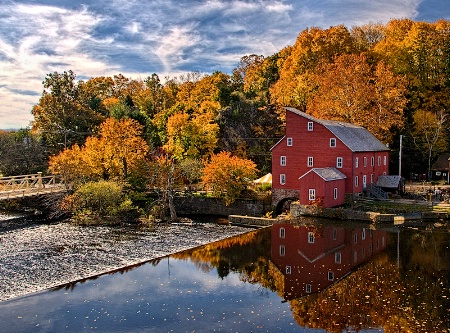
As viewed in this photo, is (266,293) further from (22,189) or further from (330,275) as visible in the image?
(22,189)

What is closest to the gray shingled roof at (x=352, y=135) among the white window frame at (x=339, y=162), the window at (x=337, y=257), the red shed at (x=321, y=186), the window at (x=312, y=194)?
the white window frame at (x=339, y=162)

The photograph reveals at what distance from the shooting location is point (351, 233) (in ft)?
97.0

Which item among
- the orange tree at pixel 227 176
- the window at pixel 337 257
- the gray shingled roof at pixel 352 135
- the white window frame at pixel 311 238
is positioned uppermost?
the gray shingled roof at pixel 352 135

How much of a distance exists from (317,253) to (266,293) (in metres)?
6.72

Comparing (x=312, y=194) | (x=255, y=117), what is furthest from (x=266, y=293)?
(x=255, y=117)

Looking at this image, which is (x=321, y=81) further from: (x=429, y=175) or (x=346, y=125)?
(x=429, y=175)

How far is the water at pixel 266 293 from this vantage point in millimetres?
16172

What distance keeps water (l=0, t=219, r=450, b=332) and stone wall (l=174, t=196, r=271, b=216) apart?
467 inches

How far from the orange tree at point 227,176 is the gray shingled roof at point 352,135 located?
22.6 feet

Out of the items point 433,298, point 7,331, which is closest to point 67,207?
point 7,331

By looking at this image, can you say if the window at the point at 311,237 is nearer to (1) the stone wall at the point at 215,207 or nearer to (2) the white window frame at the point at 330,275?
(2) the white window frame at the point at 330,275

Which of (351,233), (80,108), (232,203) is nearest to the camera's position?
(351,233)

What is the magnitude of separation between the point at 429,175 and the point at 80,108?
4258 centimetres

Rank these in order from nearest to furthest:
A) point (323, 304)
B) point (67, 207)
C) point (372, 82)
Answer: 1. point (323, 304)
2. point (67, 207)
3. point (372, 82)
